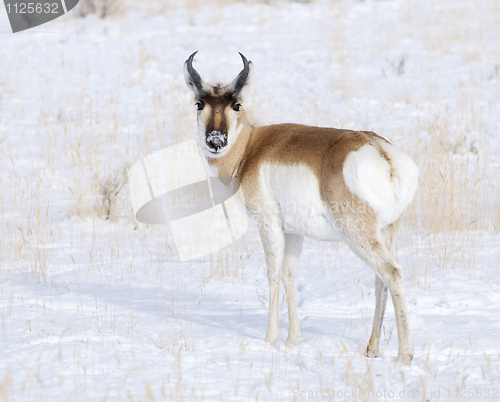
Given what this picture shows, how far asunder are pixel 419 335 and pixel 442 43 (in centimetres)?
1180

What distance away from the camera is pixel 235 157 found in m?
4.31

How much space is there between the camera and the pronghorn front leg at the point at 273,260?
400 centimetres

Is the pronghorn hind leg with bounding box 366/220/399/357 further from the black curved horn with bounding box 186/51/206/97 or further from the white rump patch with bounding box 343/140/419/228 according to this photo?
the black curved horn with bounding box 186/51/206/97

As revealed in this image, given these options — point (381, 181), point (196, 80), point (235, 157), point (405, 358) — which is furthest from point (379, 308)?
point (196, 80)

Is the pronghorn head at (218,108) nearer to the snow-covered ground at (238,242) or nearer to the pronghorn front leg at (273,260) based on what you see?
the pronghorn front leg at (273,260)

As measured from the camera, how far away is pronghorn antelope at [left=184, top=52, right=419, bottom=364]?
349cm

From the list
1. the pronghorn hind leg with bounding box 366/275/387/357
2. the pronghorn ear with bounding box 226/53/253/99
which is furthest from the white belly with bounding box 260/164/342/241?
the pronghorn ear with bounding box 226/53/253/99

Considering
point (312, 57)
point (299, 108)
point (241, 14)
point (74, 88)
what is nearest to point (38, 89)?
point (74, 88)

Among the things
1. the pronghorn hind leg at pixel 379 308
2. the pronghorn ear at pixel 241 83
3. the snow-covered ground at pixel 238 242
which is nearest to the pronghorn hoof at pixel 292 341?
the snow-covered ground at pixel 238 242

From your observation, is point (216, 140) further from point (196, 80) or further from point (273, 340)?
point (273, 340)

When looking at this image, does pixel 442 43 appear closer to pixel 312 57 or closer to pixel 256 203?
pixel 312 57

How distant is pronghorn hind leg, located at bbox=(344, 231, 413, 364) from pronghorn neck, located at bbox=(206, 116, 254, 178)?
1.23m

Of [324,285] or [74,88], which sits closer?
[324,285]

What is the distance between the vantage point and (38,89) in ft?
37.8
